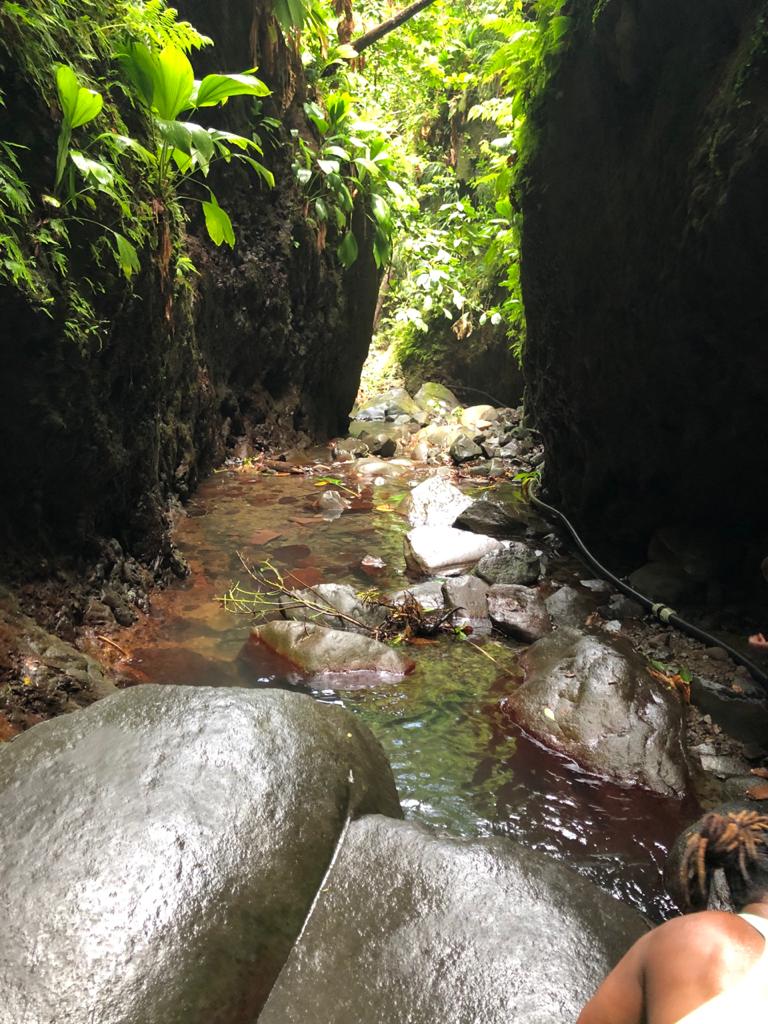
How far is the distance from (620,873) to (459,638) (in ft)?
6.46

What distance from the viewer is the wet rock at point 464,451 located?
9641mm

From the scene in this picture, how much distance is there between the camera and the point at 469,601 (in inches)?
178

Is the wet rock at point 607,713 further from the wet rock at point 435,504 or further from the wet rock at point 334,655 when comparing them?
the wet rock at point 435,504

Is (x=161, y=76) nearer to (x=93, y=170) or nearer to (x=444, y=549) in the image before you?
(x=93, y=170)

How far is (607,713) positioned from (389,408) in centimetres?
1081

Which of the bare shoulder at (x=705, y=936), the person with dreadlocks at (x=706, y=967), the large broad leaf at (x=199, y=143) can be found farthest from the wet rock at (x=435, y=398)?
the bare shoulder at (x=705, y=936)

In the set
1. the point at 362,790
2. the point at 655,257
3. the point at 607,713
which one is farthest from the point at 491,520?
the point at 362,790

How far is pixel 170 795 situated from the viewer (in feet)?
5.95

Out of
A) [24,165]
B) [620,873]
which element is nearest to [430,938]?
[620,873]

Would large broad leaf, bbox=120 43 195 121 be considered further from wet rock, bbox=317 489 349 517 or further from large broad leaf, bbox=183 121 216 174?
wet rock, bbox=317 489 349 517

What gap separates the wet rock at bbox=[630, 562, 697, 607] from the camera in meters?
4.38

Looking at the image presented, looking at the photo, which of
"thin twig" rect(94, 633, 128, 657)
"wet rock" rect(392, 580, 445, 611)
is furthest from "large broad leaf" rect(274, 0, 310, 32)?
"thin twig" rect(94, 633, 128, 657)

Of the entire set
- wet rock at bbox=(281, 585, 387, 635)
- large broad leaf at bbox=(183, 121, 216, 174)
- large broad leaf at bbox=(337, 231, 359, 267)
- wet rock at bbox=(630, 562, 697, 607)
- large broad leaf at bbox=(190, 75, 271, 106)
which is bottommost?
wet rock at bbox=(281, 585, 387, 635)

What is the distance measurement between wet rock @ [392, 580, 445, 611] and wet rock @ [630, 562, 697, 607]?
4.84ft
